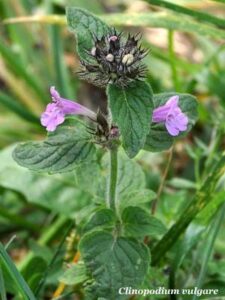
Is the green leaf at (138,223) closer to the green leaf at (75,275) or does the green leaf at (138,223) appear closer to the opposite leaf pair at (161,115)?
the green leaf at (75,275)

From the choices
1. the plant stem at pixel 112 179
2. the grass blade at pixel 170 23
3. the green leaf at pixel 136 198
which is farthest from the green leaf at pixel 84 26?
the grass blade at pixel 170 23

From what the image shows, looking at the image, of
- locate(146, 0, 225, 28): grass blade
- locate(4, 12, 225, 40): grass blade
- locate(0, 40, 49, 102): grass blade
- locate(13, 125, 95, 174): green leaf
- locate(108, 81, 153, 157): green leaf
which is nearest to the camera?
locate(108, 81, 153, 157): green leaf

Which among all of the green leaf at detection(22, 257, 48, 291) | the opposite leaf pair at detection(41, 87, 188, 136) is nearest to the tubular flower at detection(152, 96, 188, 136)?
the opposite leaf pair at detection(41, 87, 188, 136)

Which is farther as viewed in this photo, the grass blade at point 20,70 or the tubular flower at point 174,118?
the grass blade at point 20,70

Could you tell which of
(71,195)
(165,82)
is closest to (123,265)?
(71,195)

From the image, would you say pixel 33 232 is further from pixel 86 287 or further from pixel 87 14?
pixel 87 14

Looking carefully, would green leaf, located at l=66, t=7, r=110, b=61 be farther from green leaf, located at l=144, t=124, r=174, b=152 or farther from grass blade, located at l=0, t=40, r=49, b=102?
grass blade, located at l=0, t=40, r=49, b=102
